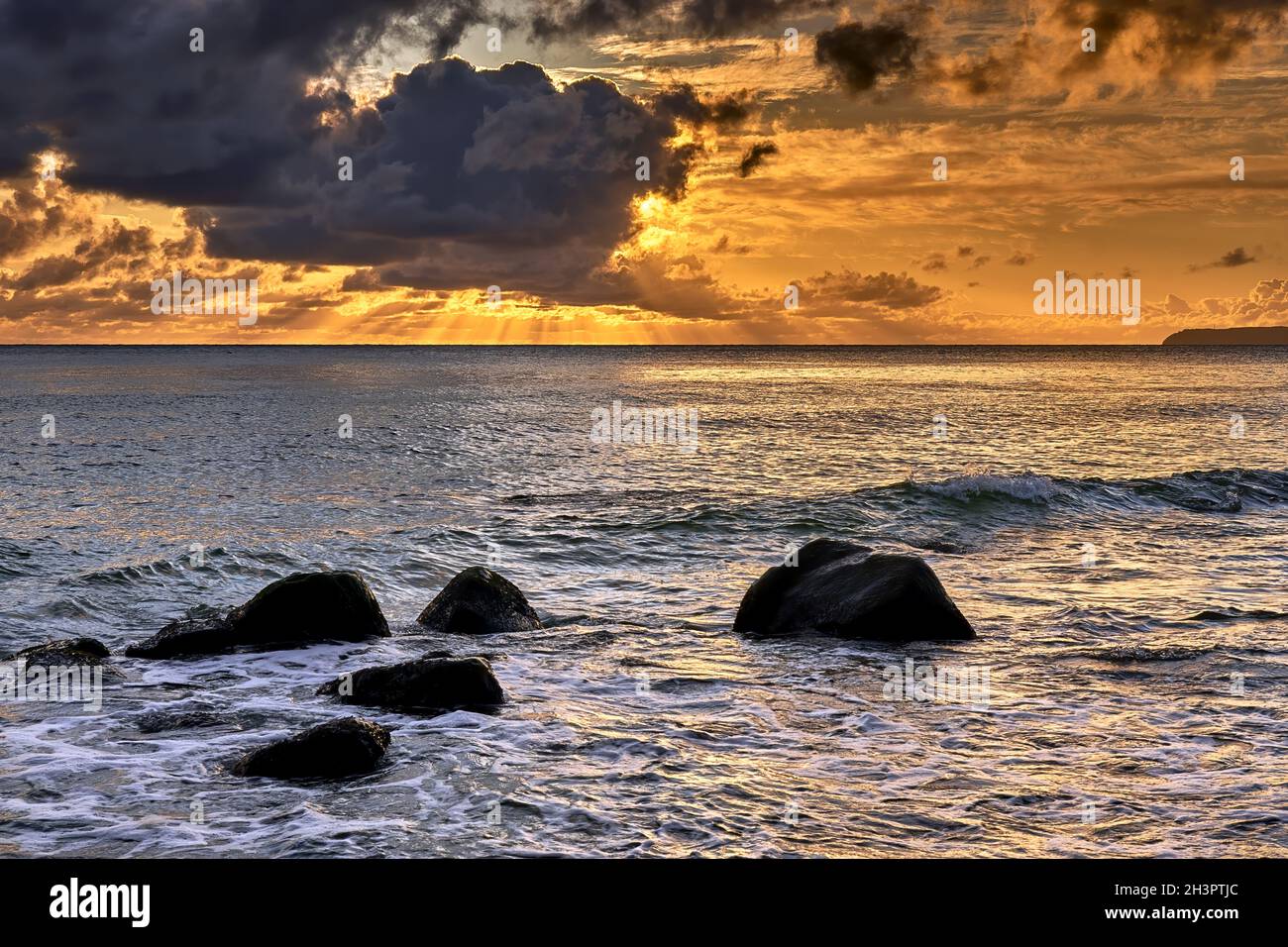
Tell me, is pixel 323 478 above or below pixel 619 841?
above

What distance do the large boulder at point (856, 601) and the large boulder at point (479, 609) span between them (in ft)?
10.7

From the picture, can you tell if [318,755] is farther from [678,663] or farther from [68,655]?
[68,655]

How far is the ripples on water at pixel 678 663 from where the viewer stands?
8.58 meters

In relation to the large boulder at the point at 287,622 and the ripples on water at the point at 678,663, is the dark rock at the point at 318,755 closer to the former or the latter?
the ripples on water at the point at 678,663

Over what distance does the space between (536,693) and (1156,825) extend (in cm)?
664

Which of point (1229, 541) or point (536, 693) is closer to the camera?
point (536, 693)

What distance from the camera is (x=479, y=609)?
16.0 meters

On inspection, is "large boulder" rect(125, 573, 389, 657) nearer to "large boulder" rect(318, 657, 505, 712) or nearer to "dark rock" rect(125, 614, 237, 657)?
"dark rock" rect(125, 614, 237, 657)

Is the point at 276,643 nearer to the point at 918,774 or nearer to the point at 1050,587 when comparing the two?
the point at 918,774

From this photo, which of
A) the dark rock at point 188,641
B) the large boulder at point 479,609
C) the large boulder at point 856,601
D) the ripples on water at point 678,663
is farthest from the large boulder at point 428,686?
the large boulder at point 856,601

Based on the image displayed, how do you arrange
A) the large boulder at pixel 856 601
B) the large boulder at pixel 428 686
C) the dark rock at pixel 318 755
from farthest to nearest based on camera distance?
the large boulder at pixel 856 601 → the large boulder at pixel 428 686 → the dark rock at pixel 318 755
